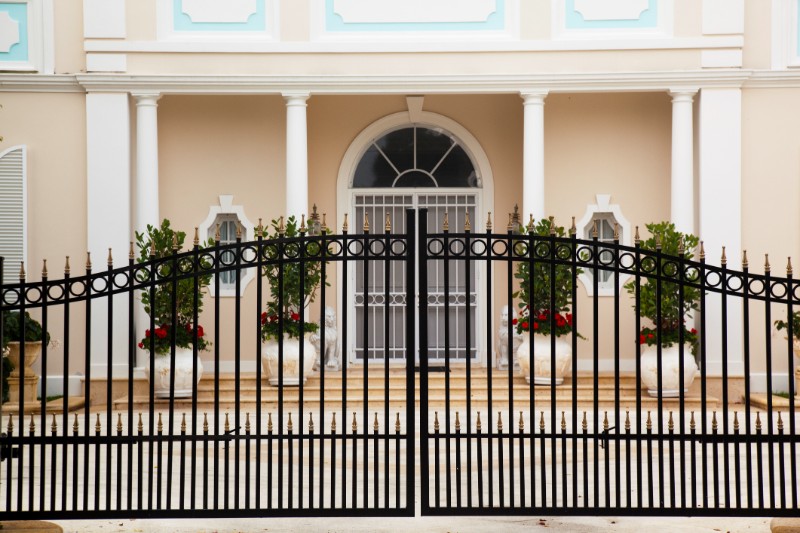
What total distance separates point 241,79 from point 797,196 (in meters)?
7.19

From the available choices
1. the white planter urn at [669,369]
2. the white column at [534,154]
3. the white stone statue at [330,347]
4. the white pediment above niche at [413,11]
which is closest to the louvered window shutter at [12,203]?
the white stone statue at [330,347]

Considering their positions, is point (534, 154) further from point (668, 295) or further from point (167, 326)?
point (167, 326)

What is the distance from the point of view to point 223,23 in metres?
13.2

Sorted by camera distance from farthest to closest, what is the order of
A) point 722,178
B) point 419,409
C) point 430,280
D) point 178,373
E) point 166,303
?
point 430,280 < point 722,178 < point 178,373 < point 166,303 < point 419,409

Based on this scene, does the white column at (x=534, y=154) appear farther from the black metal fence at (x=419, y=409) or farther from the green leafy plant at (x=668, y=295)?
the green leafy plant at (x=668, y=295)

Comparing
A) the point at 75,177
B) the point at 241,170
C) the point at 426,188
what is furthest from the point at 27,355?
the point at 426,188

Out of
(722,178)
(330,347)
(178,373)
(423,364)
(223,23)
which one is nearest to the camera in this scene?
(423,364)

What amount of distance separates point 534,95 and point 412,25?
1794 millimetres

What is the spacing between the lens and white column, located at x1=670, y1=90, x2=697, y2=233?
13.1 meters

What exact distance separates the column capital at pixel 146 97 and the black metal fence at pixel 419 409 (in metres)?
2.23

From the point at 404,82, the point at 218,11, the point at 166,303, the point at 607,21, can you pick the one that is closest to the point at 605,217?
the point at 607,21

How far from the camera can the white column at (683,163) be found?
13078 millimetres

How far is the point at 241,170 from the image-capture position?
14289 mm

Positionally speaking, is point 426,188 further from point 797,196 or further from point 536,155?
point 797,196
